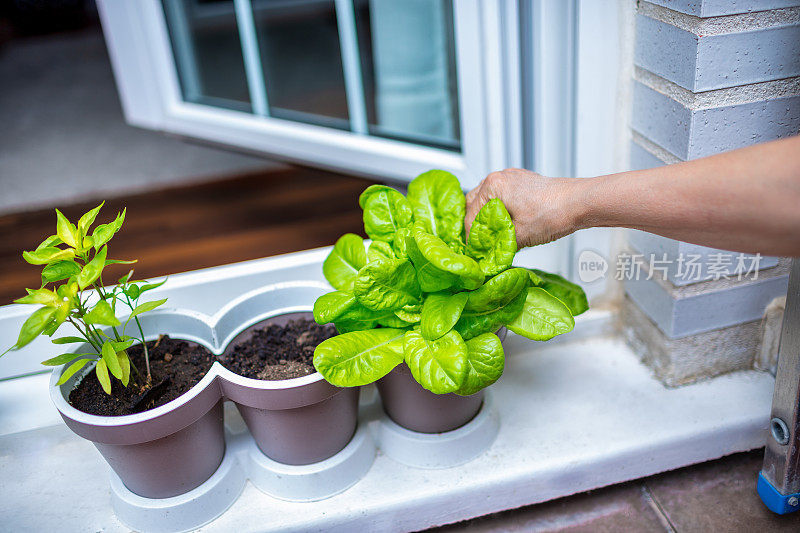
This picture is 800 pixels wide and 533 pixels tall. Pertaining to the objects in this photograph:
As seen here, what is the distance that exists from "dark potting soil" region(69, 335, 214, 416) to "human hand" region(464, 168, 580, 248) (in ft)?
1.42

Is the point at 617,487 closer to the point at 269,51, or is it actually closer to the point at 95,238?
the point at 95,238

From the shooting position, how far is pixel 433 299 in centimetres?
87

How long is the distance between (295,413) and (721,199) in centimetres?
58

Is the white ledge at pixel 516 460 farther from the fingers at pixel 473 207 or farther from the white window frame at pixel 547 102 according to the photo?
the fingers at pixel 473 207

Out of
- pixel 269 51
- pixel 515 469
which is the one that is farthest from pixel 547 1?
pixel 269 51

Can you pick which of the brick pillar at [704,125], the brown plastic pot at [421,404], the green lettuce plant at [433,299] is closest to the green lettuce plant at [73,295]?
the green lettuce plant at [433,299]

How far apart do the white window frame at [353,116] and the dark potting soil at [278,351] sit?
435 mm

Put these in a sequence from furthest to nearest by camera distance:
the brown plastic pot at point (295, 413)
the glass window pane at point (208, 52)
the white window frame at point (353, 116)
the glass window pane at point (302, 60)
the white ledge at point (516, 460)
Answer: the glass window pane at point (302, 60), the glass window pane at point (208, 52), the white window frame at point (353, 116), the white ledge at point (516, 460), the brown plastic pot at point (295, 413)

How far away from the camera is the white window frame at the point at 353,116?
3.59ft

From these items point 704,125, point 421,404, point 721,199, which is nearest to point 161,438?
point 421,404

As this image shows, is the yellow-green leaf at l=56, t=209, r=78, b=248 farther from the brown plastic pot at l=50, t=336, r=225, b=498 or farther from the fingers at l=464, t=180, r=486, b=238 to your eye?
the fingers at l=464, t=180, r=486, b=238

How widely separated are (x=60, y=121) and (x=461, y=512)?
2305 millimetres

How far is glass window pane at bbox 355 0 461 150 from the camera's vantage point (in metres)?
1.48

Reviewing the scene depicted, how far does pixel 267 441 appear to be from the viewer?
38.1 inches
